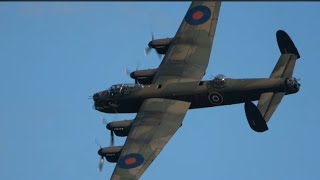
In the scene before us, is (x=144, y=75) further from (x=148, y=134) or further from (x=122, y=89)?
(x=148, y=134)

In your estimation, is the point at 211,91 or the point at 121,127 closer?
the point at 121,127

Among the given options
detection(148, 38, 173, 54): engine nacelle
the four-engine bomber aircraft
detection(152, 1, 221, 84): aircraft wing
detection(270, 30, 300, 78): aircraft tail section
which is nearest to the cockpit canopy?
the four-engine bomber aircraft

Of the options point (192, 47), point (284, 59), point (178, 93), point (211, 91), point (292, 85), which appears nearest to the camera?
point (292, 85)

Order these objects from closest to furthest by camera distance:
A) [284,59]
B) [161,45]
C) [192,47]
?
1. [284,59]
2. [192,47]
3. [161,45]

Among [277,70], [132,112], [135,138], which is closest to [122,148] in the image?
[135,138]

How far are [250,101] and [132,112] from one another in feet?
34.1

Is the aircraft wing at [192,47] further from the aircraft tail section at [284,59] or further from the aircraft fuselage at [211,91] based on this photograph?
the aircraft tail section at [284,59]

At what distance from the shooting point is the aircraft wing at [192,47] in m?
81.3

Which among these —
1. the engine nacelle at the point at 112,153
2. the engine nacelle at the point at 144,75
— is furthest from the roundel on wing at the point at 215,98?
the engine nacelle at the point at 112,153

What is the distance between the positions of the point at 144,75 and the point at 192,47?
15.0 ft

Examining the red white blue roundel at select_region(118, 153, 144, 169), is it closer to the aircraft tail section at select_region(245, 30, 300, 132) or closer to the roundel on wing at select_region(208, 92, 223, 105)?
the roundel on wing at select_region(208, 92, 223, 105)

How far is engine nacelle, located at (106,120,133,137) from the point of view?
256 ft

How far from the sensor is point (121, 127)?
256 feet

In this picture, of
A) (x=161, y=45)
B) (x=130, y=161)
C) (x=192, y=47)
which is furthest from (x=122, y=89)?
(x=130, y=161)
